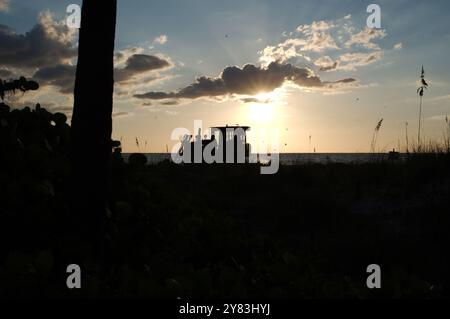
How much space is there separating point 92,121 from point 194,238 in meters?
1.53

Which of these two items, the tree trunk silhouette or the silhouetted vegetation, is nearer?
the silhouetted vegetation

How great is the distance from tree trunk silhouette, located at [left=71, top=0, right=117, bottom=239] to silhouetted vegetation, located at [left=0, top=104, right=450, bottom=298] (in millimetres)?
108

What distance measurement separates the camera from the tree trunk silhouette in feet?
13.9

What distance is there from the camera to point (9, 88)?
17.7 ft

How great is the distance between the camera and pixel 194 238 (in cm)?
481

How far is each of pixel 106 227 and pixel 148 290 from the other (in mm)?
1767

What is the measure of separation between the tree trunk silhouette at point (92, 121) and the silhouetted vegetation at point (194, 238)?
11cm

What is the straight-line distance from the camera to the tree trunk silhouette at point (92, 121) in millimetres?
4223

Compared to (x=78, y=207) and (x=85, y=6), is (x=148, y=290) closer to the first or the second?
(x=78, y=207)

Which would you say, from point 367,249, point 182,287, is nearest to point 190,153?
point 367,249

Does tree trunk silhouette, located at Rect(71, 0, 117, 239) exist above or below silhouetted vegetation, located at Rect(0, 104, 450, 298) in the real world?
above

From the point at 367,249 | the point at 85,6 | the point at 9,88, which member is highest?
the point at 85,6
